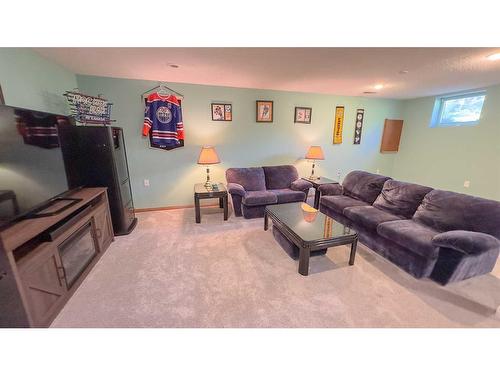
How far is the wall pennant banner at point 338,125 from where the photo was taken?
14.1 ft

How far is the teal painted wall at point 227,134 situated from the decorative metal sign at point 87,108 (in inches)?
26.2

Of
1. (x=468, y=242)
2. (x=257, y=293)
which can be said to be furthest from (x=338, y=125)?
(x=257, y=293)

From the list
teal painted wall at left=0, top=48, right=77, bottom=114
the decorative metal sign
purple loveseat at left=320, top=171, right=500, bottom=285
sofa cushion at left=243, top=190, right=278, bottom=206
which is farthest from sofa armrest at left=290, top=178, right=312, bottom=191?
teal painted wall at left=0, top=48, right=77, bottom=114

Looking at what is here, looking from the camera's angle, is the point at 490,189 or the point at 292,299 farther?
the point at 490,189

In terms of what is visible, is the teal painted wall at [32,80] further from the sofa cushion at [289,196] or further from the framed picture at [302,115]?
the framed picture at [302,115]

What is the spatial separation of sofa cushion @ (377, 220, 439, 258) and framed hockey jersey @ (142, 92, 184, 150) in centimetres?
322

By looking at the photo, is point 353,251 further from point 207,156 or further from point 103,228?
point 103,228

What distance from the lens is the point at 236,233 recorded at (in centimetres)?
279

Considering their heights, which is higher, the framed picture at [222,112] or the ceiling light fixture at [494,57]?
the ceiling light fixture at [494,57]

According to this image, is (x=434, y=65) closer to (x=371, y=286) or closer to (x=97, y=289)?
(x=371, y=286)

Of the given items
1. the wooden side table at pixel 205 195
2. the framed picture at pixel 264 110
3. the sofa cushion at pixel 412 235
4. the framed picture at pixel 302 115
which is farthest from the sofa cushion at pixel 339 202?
the framed picture at pixel 264 110

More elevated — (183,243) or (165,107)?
(165,107)
